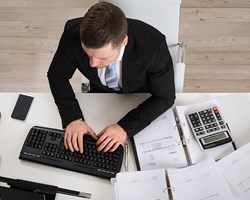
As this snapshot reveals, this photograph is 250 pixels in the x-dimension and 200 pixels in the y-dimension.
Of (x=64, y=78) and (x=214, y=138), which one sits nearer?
(x=214, y=138)

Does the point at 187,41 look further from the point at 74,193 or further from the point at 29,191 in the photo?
the point at 29,191

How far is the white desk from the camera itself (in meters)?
1.25

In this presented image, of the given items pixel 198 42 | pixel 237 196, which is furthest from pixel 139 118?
pixel 198 42

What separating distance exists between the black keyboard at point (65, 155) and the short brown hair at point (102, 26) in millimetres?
395

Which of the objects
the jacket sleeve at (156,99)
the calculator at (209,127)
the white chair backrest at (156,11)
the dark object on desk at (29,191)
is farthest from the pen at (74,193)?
the white chair backrest at (156,11)

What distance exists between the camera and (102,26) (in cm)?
105

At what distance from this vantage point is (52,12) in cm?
263

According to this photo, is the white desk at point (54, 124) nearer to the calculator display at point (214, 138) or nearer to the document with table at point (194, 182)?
the document with table at point (194, 182)

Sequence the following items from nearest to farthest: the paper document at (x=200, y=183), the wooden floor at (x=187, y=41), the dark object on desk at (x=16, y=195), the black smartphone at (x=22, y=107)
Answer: the dark object on desk at (x=16, y=195) < the paper document at (x=200, y=183) < the black smartphone at (x=22, y=107) < the wooden floor at (x=187, y=41)

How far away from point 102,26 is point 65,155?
49 centimetres

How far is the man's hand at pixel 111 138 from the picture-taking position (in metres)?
1.29

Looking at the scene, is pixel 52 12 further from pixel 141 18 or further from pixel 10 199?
pixel 10 199

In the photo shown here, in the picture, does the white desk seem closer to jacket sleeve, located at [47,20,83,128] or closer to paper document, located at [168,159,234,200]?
jacket sleeve, located at [47,20,83,128]

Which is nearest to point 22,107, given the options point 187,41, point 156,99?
point 156,99
